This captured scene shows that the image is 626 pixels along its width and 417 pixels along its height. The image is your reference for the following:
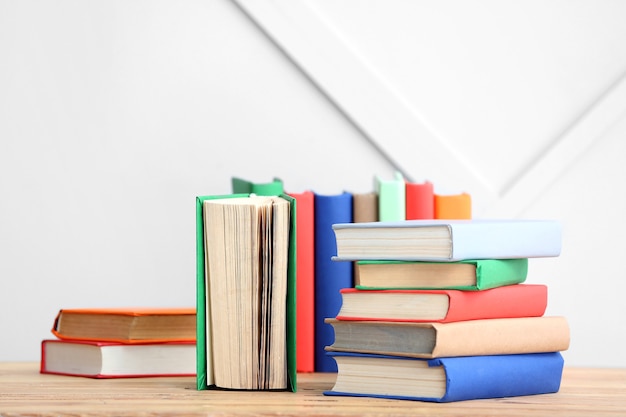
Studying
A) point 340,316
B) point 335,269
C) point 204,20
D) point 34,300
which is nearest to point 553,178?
point 335,269

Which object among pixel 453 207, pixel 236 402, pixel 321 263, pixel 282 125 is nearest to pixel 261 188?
pixel 321 263

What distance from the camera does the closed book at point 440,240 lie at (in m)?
1.01

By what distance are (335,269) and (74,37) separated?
872 millimetres

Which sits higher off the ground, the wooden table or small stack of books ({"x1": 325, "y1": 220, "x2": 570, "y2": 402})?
small stack of books ({"x1": 325, "y1": 220, "x2": 570, "y2": 402})

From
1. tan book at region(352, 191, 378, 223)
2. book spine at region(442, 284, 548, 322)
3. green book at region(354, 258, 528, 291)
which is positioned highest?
tan book at region(352, 191, 378, 223)

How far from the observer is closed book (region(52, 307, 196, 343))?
1.27 metres

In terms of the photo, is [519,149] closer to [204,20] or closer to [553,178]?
[553,178]

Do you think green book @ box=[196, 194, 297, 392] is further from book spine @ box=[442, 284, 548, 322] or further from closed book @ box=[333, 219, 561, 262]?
book spine @ box=[442, 284, 548, 322]

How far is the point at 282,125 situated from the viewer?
1.90 meters

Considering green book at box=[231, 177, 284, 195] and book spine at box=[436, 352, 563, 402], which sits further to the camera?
green book at box=[231, 177, 284, 195]

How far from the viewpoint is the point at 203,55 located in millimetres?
1903

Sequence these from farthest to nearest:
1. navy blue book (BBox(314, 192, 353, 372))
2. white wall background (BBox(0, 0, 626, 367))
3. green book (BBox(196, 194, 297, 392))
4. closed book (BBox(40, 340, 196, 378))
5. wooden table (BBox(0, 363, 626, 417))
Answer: white wall background (BBox(0, 0, 626, 367)) → navy blue book (BBox(314, 192, 353, 372)) → closed book (BBox(40, 340, 196, 378)) → green book (BBox(196, 194, 297, 392)) → wooden table (BBox(0, 363, 626, 417))

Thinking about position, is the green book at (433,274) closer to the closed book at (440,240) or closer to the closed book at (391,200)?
the closed book at (440,240)

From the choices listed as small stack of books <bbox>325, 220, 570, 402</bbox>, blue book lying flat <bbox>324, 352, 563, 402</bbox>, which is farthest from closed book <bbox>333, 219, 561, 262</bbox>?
blue book lying flat <bbox>324, 352, 563, 402</bbox>
